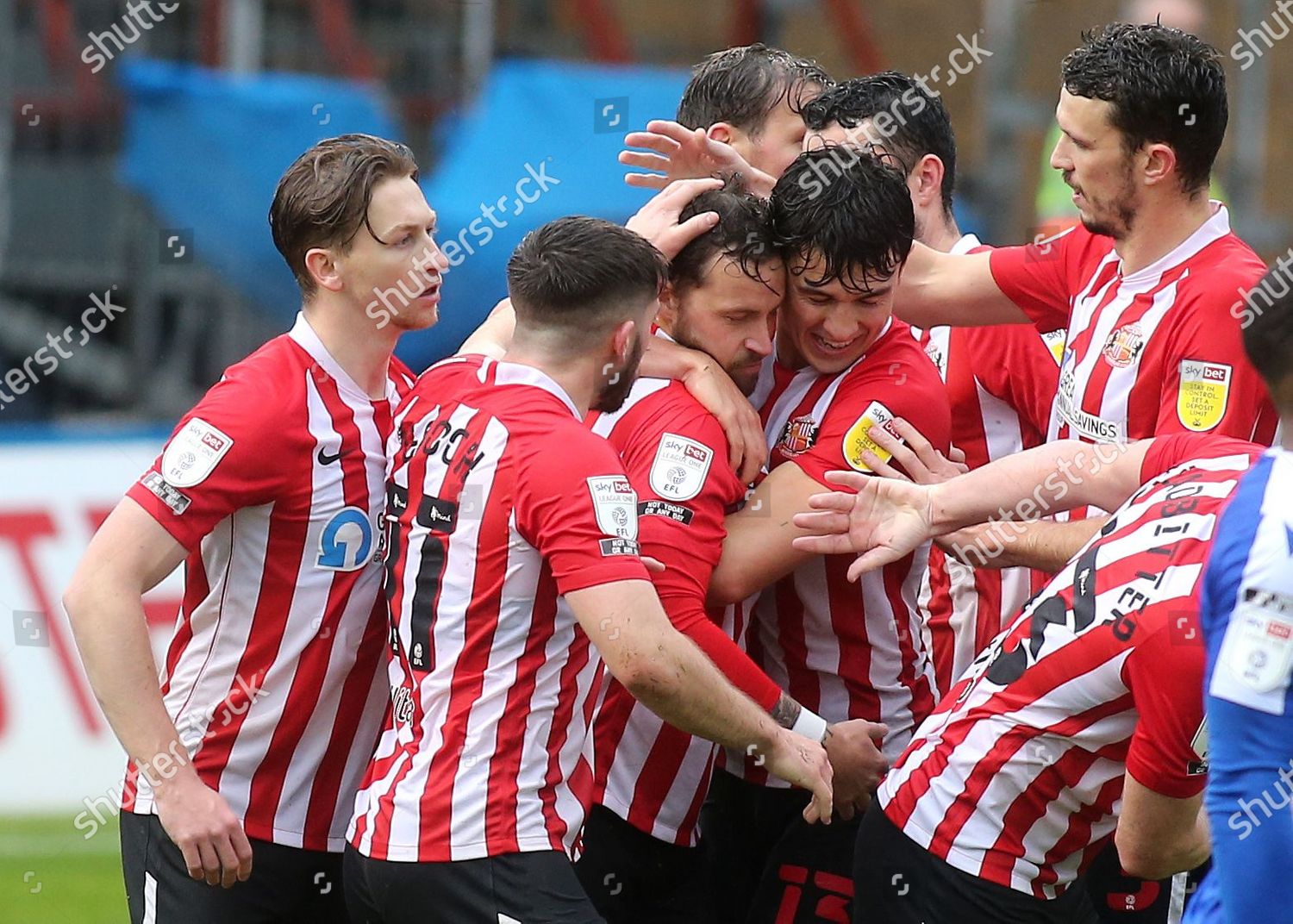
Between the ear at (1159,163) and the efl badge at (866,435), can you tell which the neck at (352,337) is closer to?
the efl badge at (866,435)

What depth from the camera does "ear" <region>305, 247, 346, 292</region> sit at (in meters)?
3.61

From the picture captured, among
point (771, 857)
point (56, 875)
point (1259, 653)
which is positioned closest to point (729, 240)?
point (771, 857)

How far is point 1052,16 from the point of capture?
1448cm

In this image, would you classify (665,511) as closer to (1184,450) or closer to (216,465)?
(216,465)

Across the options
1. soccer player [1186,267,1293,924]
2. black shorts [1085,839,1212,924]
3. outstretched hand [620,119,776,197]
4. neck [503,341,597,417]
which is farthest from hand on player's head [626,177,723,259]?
black shorts [1085,839,1212,924]

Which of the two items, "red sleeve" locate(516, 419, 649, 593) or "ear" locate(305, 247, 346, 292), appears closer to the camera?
"red sleeve" locate(516, 419, 649, 593)

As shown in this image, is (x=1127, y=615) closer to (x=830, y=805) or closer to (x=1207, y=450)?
(x=1207, y=450)

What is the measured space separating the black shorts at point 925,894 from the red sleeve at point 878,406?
0.76m

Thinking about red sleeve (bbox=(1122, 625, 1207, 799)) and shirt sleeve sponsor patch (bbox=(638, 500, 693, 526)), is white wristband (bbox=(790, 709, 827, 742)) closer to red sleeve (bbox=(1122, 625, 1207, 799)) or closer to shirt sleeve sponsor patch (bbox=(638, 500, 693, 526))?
shirt sleeve sponsor patch (bbox=(638, 500, 693, 526))

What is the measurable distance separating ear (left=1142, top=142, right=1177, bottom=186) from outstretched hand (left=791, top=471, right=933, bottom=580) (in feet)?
3.08

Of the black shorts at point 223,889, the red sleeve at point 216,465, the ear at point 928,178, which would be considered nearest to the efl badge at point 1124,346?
the ear at point 928,178

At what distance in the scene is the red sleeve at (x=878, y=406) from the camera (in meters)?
3.62

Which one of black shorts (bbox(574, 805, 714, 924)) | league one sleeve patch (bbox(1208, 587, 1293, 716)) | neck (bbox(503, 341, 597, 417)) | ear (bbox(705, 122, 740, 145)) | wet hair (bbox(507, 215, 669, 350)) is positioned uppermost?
ear (bbox(705, 122, 740, 145))

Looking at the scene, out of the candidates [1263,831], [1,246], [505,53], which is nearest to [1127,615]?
[1263,831]
